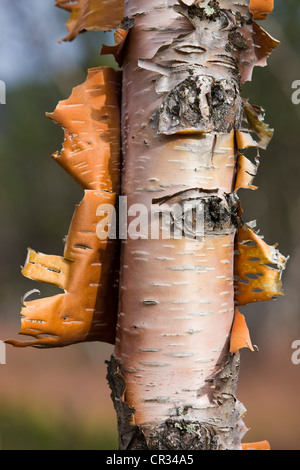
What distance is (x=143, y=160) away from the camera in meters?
0.93

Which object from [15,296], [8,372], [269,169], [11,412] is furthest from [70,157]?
[15,296]

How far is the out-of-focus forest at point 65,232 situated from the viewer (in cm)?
528

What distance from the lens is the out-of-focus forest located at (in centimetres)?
528

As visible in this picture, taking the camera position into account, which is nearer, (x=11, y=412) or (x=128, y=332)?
(x=128, y=332)

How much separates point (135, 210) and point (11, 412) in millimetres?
5031

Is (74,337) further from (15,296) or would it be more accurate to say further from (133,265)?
(15,296)

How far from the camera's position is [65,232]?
790cm
